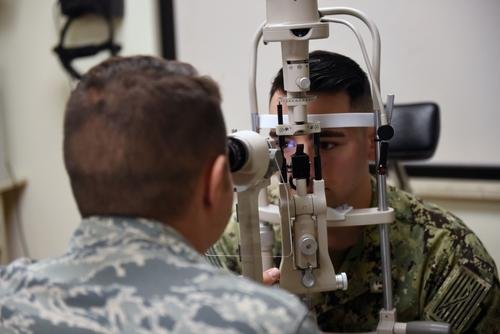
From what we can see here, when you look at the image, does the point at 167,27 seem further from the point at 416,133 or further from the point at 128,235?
the point at 128,235

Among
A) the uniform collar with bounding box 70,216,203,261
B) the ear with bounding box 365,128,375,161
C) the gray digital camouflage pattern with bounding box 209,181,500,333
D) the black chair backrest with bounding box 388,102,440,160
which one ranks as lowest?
the gray digital camouflage pattern with bounding box 209,181,500,333

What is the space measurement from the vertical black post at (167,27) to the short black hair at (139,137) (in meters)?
2.16

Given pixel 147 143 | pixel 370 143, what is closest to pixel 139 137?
pixel 147 143

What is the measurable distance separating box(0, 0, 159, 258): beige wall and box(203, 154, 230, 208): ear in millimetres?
2196

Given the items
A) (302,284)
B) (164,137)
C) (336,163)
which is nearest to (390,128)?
(336,163)

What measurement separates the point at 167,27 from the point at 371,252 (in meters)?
1.71

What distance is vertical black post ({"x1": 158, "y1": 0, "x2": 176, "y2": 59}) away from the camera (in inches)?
119

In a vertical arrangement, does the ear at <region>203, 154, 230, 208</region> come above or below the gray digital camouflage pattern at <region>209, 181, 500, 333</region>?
above

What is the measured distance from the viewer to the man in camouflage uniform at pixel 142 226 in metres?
0.82

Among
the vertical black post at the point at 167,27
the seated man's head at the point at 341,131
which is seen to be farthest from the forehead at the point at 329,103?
the vertical black post at the point at 167,27

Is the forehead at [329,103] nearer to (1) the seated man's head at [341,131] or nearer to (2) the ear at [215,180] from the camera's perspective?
(1) the seated man's head at [341,131]

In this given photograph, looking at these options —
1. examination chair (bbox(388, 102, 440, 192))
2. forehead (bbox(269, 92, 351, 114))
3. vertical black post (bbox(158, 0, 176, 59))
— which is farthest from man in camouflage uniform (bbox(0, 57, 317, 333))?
vertical black post (bbox(158, 0, 176, 59))

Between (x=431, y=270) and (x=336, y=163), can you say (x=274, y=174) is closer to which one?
(x=336, y=163)

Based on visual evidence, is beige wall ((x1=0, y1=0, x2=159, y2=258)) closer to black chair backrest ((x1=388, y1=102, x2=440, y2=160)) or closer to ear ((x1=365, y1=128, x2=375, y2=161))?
black chair backrest ((x1=388, y1=102, x2=440, y2=160))
